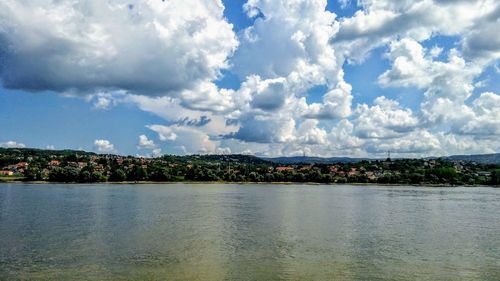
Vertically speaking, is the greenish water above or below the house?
below

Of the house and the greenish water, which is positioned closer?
the greenish water

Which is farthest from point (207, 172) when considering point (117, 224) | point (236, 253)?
point (236, 253)

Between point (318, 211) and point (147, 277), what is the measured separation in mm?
45331

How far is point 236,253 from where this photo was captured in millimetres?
34312

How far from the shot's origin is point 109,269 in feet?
93.0

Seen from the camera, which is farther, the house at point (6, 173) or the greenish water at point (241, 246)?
the house at point (6, 173)

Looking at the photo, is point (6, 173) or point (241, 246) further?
point (6, 173)

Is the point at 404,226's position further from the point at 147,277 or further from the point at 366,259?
the point at 147,277

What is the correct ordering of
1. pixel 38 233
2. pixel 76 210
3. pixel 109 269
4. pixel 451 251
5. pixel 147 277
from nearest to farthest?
pixel 147 277 → pixel 109 269 → pixel 451 251 → pixel 38 233 → pixel 76 210

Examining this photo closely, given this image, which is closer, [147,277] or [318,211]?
[147,277]

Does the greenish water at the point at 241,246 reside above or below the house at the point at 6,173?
below

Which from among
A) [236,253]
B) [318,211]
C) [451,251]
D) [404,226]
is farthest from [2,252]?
[318,211]

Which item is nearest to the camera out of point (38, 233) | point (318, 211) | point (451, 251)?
point (451, 251)

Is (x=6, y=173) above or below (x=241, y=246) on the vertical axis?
above
